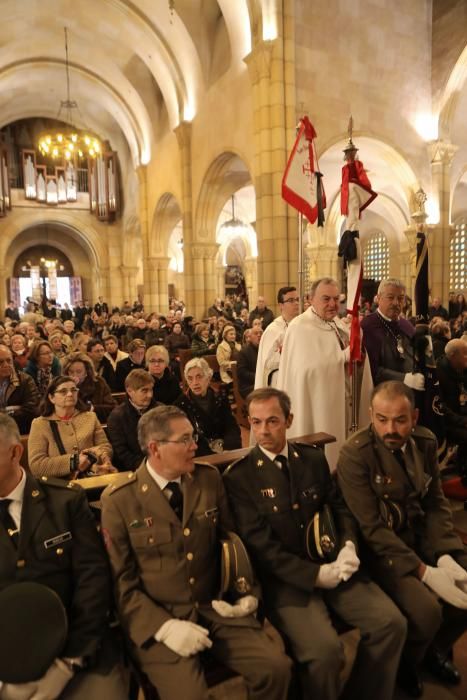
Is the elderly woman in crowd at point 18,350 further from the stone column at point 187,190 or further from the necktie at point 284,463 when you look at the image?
the stone column at point 187,190

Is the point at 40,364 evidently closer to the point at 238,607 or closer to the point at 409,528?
the point at 238,607

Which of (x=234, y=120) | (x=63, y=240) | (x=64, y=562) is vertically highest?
(x=234, y=120)

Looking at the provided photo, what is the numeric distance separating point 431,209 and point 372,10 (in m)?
4.70

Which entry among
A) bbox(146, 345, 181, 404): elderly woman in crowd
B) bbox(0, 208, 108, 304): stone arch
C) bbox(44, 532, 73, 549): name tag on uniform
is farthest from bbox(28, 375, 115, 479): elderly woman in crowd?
bbox(0, 208, 108, 304): stone arch

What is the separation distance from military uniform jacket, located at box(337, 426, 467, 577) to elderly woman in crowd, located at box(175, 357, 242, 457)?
4.63 feet

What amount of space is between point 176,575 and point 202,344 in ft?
22.6

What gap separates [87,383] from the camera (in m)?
4.47

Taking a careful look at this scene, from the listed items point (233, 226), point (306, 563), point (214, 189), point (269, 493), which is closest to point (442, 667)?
point (306, 563)

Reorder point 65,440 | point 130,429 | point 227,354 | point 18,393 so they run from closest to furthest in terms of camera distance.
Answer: point 65,440 < point 130,429 < point 18,393 < point 227,354

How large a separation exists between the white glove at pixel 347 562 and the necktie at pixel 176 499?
741 mm

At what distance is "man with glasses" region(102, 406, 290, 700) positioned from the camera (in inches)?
75.4

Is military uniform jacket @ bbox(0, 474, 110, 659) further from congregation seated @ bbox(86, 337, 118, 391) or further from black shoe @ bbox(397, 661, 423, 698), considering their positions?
congregation seated @ bbox(86, 337, 118, 391)

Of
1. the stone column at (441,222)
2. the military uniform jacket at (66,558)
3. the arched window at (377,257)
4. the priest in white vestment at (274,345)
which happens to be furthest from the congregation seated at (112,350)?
the arched window at (377,257)

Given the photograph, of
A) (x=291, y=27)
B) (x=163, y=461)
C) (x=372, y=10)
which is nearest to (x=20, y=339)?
(x=163, y=461)
